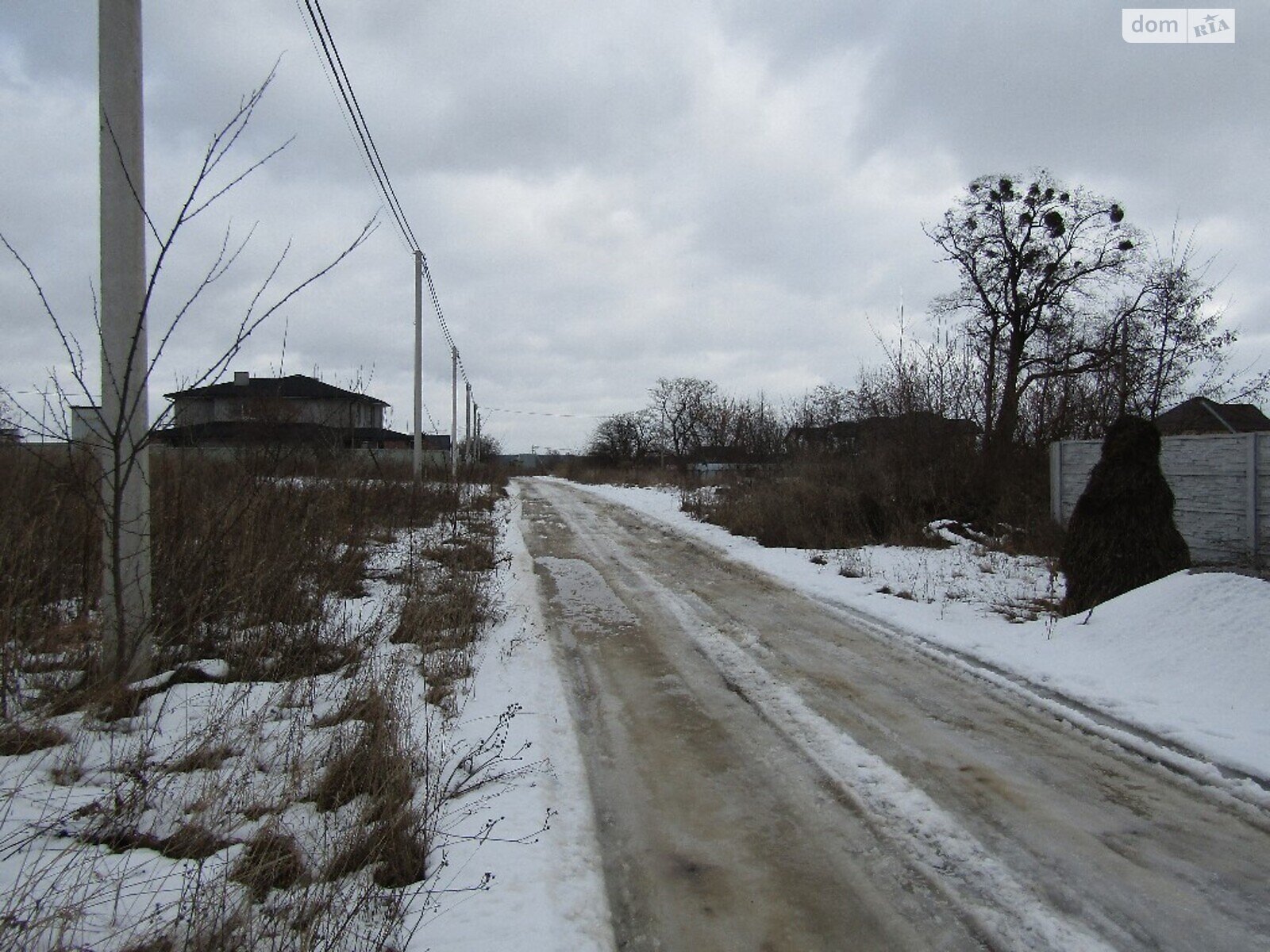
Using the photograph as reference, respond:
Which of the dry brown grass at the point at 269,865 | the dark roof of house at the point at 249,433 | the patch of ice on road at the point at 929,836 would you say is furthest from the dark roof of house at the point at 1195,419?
the dry brown grass at the point at 269,865

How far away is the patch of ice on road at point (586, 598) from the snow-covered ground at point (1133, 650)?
2.47 m

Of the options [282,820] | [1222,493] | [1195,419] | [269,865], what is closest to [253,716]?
[282,820]

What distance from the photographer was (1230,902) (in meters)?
2.72

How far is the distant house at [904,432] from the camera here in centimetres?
1499

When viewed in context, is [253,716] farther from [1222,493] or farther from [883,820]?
[1222,493]

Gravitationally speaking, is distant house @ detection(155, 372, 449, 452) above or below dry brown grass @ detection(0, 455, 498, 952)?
above

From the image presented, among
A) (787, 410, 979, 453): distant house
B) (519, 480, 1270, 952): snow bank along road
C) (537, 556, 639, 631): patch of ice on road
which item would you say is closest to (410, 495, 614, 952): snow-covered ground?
(519, 480, 1270, 952): snow bank along road

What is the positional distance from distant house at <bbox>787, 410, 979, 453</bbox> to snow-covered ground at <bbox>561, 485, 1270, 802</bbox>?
5.81 metres

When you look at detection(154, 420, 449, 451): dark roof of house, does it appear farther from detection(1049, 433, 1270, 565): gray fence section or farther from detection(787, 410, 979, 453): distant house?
detection(787, 410, 979, 453): distant house

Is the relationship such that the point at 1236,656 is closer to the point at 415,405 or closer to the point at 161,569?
the point at 161,569

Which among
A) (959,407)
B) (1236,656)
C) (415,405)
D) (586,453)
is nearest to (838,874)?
(1236,656)

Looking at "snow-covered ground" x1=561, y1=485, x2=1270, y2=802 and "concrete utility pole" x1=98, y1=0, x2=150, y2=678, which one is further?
"snow-covered ground" x1=561, y1=485, x2=1270, y2=802

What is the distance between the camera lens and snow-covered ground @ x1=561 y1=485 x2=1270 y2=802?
14.2 feet

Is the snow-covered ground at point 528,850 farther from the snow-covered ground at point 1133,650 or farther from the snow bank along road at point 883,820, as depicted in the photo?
the snow-covered ground at point 1133,650
